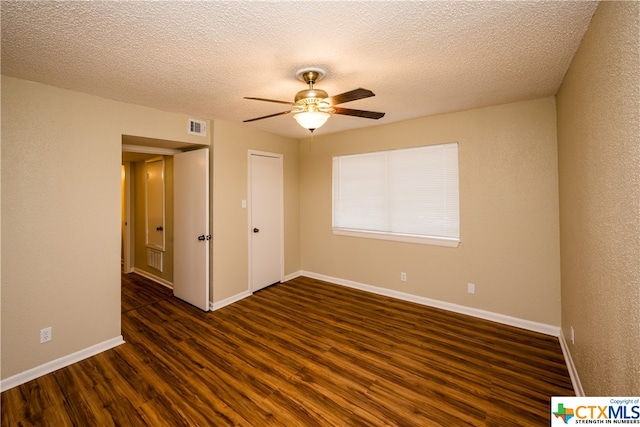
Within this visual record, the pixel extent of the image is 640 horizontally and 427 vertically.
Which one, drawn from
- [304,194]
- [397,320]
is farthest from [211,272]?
[397,320]

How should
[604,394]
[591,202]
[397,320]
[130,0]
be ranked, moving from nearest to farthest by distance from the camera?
[130,0] → [604,394] → [591,202] → [397,320]

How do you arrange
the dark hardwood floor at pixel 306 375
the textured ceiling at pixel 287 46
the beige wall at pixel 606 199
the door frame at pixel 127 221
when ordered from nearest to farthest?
the beige wall at pixel 606 199, the textured ceiling at pixel 287 46, the dark hardwood floor at pixel 306 375, the door frame at pixel 127 221

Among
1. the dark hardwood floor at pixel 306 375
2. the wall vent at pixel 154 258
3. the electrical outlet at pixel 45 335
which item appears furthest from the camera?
the wall vent at pixel 154 258

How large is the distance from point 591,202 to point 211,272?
378cm

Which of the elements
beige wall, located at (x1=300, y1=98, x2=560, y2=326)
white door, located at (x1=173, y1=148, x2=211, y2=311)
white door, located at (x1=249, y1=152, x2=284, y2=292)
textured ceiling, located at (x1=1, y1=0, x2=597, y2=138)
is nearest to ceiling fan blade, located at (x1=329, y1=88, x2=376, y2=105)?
textured ceiling, located at (x1=1, y1=0, x2=597, y2=138)

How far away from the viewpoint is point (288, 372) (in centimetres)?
234

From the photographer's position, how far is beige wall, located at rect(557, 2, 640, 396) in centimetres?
113

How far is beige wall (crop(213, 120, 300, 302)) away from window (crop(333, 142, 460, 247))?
1.45 metres

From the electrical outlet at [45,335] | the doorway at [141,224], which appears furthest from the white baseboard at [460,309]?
the electrical outlet at [45,335]

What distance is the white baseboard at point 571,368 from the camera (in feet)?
6.48

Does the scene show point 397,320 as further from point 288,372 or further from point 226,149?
point 226,149


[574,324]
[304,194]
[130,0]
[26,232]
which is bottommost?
[574,324]

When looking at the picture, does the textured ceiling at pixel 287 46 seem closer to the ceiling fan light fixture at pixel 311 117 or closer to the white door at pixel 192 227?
the ceiling fan light fixture at pixel 311 117

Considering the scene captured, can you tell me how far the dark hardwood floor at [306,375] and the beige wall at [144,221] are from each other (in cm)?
123
